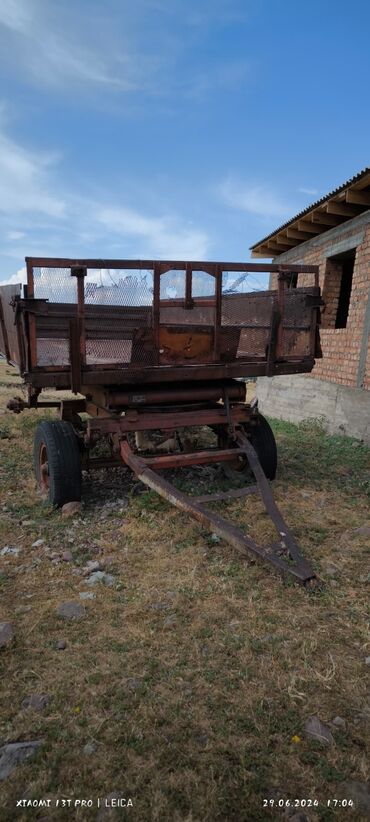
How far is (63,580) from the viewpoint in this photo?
318 centimetres

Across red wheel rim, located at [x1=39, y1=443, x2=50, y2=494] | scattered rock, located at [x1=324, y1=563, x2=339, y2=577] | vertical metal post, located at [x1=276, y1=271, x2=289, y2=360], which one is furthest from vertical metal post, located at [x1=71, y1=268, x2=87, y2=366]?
scattered rock, located at [x1=324, y1=563, x2=339, y2=577]

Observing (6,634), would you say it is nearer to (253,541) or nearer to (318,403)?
(253,541)

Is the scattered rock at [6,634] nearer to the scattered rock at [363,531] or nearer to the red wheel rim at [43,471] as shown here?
the red wheel rim at [43,471]

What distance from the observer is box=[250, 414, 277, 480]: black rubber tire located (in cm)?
516

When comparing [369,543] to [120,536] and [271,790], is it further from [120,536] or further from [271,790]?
[271,790]

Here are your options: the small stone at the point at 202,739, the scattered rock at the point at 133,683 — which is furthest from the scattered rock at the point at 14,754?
the small stone at the point at 202,739

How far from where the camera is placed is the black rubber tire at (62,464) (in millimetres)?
4211

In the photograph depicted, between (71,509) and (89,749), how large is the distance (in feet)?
7.99

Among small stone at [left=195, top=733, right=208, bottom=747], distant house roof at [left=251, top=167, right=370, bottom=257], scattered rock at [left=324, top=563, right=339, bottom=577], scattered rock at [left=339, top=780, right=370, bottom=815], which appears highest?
distant house roof at [left=251, top=167, right=370, bottom=257]

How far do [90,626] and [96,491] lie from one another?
89.1 inches

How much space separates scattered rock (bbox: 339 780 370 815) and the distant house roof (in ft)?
20.6

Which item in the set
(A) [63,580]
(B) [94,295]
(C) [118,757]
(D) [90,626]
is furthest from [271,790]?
(B) [94,295]

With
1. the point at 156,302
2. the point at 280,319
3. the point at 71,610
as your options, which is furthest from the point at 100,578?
the point at 280,319

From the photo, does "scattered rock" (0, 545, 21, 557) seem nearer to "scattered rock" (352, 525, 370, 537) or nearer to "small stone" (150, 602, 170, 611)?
"small stone" (150, 602, 170, 611)
